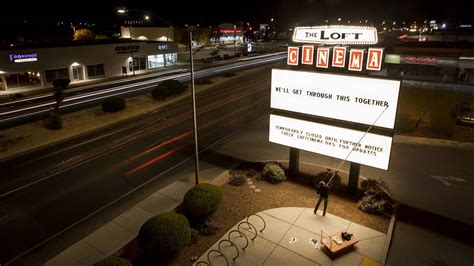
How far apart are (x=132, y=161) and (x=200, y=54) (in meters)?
68.7

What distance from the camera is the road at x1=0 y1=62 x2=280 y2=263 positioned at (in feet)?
45.9

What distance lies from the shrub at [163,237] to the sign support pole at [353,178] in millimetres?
8908

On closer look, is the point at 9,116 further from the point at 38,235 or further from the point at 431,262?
the point at 431,262

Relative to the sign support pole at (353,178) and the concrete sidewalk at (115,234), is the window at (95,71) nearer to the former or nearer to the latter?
the concrete sidewalk at (115,234)

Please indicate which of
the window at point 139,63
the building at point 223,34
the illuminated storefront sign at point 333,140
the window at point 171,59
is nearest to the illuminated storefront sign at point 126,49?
the window at point 139,63

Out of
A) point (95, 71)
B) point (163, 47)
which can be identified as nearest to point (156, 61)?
point (163, 47)

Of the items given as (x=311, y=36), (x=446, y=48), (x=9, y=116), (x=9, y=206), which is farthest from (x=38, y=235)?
(x=446, y=48)

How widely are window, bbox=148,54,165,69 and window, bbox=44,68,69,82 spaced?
17.6 metres

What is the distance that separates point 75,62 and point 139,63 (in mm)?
13566

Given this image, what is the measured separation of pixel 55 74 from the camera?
149ft

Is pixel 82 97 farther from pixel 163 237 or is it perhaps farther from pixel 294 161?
pixel 163 237

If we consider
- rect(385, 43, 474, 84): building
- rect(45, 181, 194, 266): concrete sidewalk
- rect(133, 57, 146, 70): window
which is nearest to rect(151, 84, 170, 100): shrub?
rect(45, 181, 194, 266): concrete sidewalk

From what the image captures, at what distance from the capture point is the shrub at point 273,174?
16531 millimetres

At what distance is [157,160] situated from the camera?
2038 centimetres
